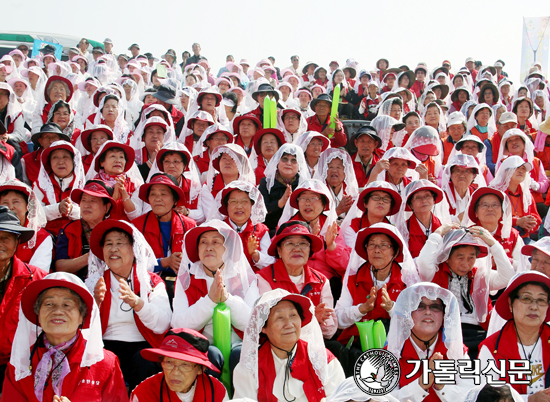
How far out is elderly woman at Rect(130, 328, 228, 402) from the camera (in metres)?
2.94

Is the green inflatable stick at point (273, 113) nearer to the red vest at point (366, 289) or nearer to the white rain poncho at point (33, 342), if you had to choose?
the red vest at point (366, 289)

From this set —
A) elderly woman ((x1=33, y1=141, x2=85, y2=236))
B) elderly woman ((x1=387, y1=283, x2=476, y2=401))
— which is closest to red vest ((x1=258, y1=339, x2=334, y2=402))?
elderly woman ((x1=387, y1=283, x2=476, y2=401))

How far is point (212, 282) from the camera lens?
384 cm

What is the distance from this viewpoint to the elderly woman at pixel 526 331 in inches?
130

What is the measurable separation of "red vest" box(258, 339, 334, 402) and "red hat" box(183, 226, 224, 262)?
1.06m

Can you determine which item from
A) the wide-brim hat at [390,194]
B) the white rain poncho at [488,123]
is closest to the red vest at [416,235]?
the wide-brim hat at [390,194]

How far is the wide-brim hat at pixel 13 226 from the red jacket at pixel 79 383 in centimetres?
97

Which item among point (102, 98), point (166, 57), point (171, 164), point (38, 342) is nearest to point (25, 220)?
point (38, 342)

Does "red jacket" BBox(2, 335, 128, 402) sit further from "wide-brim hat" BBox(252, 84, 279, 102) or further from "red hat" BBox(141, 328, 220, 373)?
"wide-brim hat" BBox(252, 84, 279, 102)

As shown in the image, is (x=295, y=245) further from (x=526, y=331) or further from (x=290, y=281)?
(x=526, y=331)

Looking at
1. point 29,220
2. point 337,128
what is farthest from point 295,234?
point 337,128

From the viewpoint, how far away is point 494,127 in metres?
8.99

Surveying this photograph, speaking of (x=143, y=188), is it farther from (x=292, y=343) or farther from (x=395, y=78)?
(x=395, y=78)

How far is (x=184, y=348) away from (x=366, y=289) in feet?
5.38
